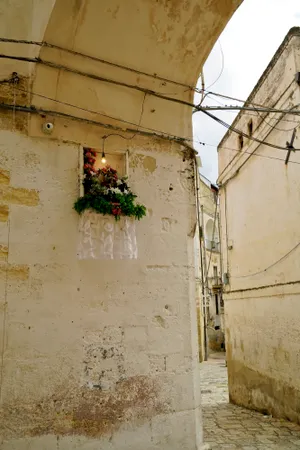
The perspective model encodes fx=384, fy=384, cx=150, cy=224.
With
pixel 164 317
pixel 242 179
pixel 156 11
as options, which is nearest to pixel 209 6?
pixel 156 11

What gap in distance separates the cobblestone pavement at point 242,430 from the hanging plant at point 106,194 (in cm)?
260

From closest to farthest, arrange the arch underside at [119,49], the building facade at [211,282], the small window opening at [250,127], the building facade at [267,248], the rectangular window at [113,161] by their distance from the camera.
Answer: the arch underside at [119,49] → the rectangular window at [113,161] → the building facade at [267,248] → the small window opening at [250,127] → the building facade at [211,282]

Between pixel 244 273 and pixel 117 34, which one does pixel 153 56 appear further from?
pixel 244 273

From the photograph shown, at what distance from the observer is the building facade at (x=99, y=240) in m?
3.48

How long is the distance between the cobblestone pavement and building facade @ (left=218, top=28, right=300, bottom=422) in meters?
0.32

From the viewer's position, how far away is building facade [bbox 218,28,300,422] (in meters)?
6.52

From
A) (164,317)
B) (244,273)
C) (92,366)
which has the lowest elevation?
(92,366)

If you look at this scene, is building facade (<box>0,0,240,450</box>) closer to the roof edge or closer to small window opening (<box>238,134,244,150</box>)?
the roof edge

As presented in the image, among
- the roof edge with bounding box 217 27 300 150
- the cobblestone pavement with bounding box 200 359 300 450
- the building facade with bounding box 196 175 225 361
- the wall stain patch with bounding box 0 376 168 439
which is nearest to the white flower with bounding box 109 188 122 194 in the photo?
the wall stain patch with bounding box 0 376 168 439

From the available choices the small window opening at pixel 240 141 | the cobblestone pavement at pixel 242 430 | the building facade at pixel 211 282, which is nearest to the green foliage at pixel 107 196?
the cobblestone pavement at pixel 242 430

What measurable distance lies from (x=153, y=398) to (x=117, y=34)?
12.0 ft

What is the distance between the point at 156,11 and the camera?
3.87m

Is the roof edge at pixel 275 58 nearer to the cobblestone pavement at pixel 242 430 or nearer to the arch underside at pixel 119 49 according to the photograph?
the arch underside at pixel 119 49

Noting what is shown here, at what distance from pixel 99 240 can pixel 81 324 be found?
0.82 metres
